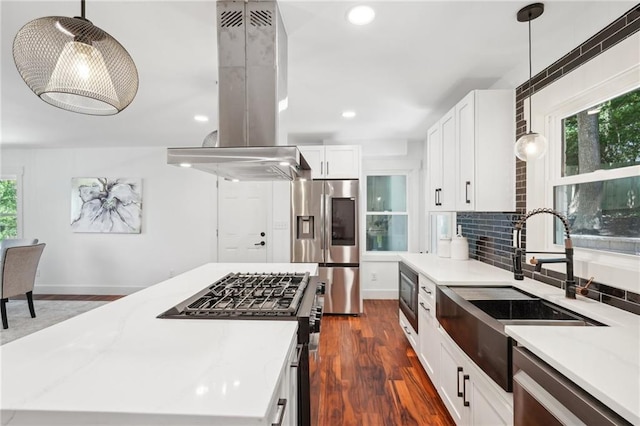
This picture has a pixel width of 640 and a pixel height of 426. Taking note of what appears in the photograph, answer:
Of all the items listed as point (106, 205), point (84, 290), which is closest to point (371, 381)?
point (106, 205)

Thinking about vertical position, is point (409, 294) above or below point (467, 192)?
below

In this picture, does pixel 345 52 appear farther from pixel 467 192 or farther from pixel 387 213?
pixel 387 213

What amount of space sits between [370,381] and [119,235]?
15.7 ft

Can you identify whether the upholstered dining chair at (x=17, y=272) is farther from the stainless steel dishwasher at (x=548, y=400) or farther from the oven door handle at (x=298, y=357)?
the stainless steel dishwasher at (x=548, y=400)

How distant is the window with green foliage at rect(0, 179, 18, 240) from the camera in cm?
528

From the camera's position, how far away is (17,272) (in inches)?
149

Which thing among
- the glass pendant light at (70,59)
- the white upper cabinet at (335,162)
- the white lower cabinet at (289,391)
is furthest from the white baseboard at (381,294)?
the glass pendant light at (70,59)

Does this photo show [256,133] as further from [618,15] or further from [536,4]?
[618,15]

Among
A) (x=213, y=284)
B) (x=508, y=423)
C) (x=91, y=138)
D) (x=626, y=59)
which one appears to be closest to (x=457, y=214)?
(x=626, y=59)

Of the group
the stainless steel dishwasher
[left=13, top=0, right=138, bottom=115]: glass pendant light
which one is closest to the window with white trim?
the stainless steel dishwasher

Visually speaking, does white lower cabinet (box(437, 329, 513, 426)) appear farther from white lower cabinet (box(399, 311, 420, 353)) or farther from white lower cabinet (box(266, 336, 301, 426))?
white lower cabinet (box(266, 336, 301, 426))

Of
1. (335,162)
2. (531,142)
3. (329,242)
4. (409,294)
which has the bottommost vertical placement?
(409,294)

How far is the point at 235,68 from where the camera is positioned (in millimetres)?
1668

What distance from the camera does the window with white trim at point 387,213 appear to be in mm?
4840
